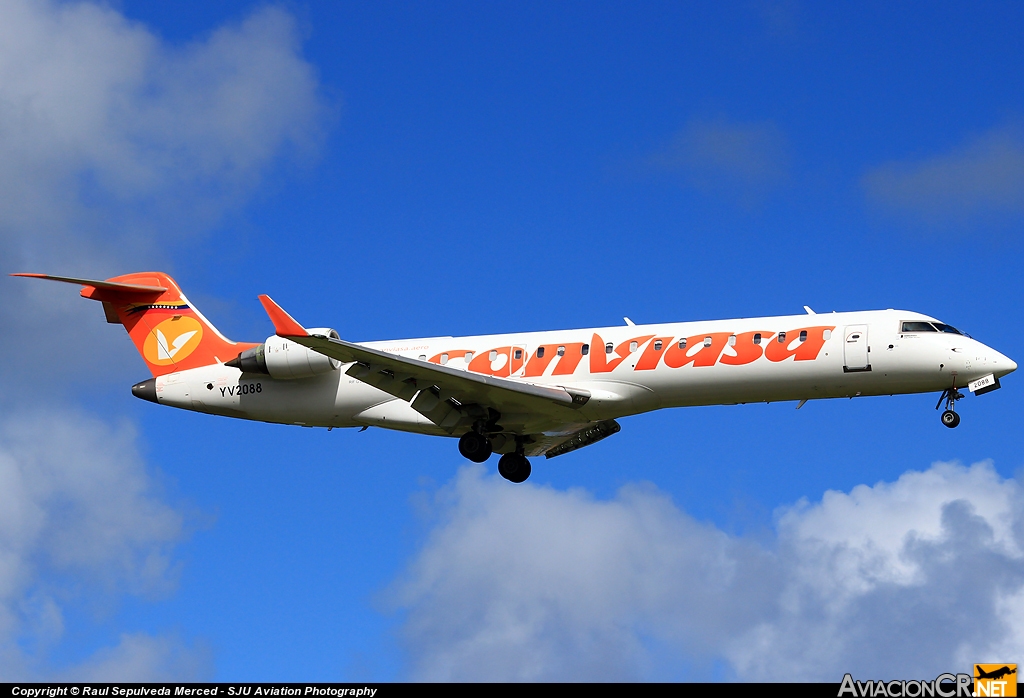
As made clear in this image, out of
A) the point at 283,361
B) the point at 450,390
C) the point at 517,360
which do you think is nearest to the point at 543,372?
the point at 517,360

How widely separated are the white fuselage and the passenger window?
129 mm

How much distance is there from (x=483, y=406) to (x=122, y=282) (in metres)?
10.1

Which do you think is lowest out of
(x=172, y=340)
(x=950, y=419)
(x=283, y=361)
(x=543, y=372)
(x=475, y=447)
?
(x=950, y=419)

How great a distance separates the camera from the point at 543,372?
27922 mm

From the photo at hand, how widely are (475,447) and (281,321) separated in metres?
5.74

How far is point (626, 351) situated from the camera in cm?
2720

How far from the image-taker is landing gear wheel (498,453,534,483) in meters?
30.0

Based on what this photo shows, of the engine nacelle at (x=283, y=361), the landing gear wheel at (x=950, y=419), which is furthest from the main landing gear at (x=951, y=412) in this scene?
the engine nacelle at (x=283, y=361)

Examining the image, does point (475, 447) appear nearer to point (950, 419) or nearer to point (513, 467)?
point (513, 467)

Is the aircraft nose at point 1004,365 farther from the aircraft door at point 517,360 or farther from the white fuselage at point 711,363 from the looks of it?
the aircraft door at point 517,360

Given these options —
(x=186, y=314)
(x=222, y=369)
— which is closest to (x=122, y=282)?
(x=186, y=314)

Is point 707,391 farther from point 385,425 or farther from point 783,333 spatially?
point 385,425

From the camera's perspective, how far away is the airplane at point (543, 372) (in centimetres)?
2625

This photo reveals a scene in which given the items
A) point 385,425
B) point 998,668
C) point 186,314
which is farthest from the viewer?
point 186,314
